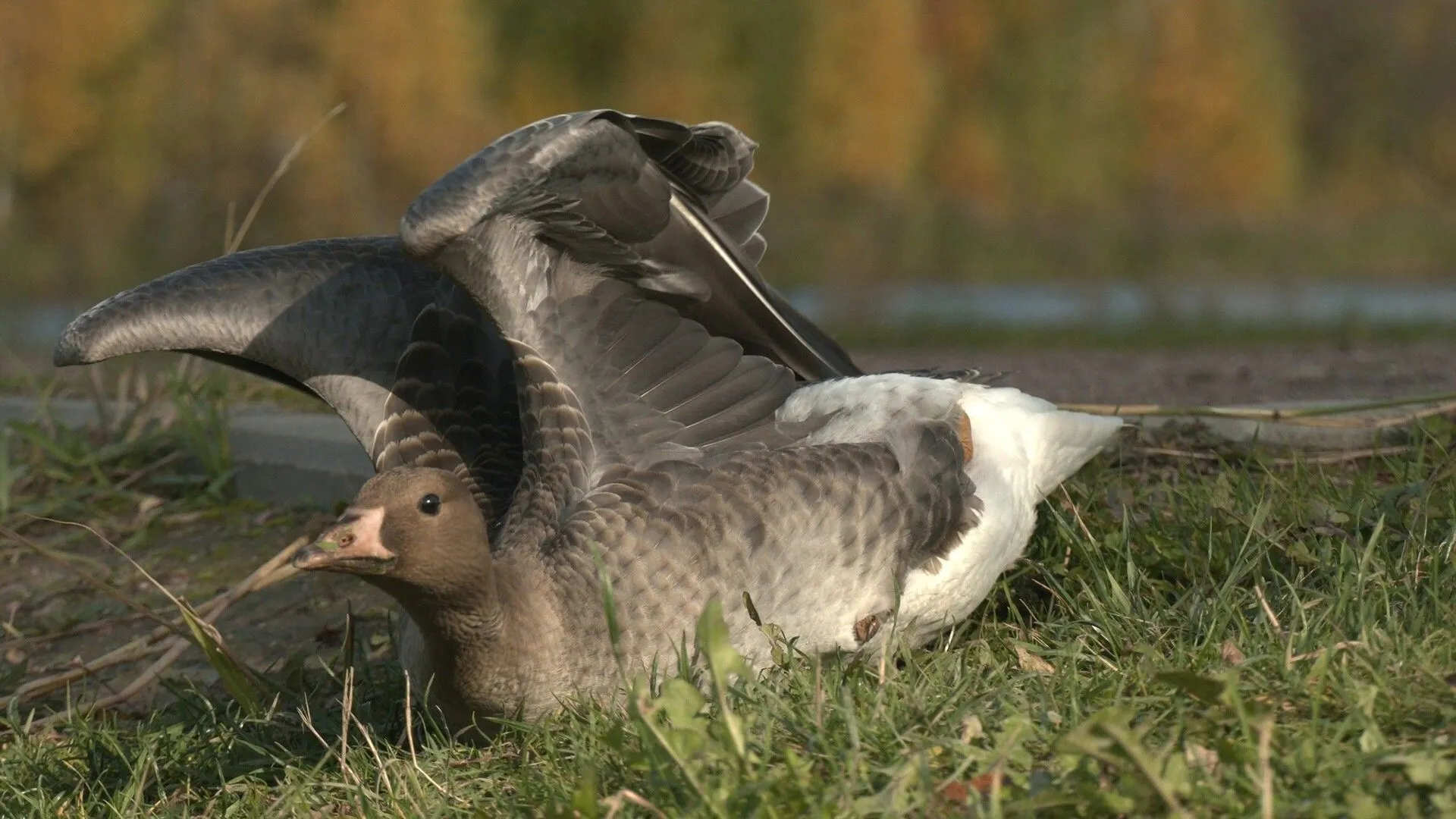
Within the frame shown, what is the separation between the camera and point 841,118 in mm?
23078

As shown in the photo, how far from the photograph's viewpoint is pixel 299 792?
307cm

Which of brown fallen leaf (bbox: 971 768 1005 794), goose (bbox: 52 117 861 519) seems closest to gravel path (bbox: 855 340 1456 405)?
goose (bbox: 52 117 861 519)

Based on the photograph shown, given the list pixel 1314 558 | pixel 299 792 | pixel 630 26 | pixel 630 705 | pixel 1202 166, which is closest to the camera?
pixel 630 705

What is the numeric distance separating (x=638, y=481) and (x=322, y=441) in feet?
6.95

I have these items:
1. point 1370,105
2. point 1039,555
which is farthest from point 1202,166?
point 1039,555

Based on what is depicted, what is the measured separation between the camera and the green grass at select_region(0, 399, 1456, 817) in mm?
2381

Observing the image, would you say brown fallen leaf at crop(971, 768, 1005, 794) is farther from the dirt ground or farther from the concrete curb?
the concrete curb

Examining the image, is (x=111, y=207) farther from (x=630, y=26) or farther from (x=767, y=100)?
(x=767, y=100)

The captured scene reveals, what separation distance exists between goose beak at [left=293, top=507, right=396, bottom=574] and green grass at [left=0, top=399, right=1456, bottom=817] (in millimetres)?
319

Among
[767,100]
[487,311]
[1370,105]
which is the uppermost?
[487,311]

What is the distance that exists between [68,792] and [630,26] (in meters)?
21.3

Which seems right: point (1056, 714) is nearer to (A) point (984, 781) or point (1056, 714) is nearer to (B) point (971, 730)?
(B) point (971, 730)

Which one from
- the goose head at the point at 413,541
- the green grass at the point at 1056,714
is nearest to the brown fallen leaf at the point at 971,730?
the green grass at the point at 1056,714

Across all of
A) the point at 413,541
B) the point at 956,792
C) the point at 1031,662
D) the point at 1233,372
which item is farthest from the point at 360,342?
the point at 1233,372
